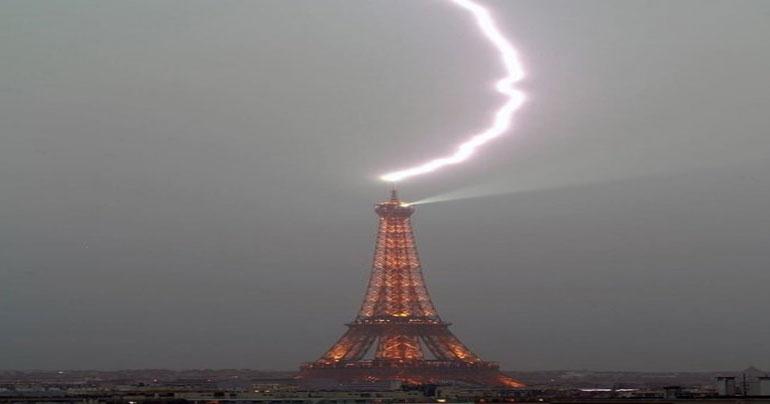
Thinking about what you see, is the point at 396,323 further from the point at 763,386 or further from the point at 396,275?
the point at 763,386

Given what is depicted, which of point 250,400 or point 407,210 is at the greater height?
point 407,210

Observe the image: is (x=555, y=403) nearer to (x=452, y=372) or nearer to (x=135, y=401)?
(x=135, y=401)

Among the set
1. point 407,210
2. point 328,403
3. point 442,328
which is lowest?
point 328,403

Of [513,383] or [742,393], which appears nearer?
[742,393]

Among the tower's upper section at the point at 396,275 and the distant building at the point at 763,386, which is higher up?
the tower's upper section at the point at 396,275

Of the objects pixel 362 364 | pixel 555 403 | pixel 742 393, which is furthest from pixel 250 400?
pixel 362 364

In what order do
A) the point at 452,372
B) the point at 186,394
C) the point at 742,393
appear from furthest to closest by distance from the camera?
the point at 452,372 < the point at 186,394 < the point at 742,393

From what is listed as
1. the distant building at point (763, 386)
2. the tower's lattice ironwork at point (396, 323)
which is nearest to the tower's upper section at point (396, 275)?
the tower's lattice ironwork at point (396, 323)

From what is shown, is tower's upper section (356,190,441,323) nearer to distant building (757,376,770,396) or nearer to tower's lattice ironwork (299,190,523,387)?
tower's lattice ironwork (299,190,523,387)

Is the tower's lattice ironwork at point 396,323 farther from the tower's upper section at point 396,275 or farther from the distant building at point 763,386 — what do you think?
the distant building at point 763,386
